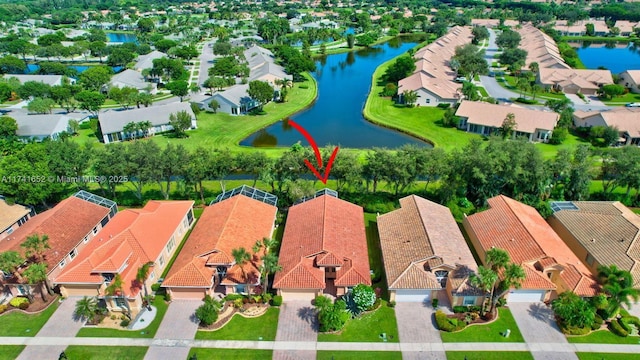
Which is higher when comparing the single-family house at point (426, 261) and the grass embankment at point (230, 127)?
the single-family house at point (426, 261)

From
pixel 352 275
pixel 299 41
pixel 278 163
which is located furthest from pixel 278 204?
pixel 299 41

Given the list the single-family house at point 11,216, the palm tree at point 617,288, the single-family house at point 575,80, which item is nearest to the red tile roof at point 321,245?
the palm tree at point 617,288

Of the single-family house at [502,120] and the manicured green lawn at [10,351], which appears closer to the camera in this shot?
the manicured green lawn at [10,351]

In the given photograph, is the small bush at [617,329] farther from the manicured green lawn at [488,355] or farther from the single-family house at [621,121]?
the single-family house at [621,121]

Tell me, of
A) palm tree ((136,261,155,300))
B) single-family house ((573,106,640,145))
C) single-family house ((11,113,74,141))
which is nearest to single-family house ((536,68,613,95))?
single-family house ((573,106,640,145))

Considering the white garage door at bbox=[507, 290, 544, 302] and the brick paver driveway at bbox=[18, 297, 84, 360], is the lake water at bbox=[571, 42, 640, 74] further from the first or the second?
the brick paver driveway at bbox=[18, 297, 84, 360]
